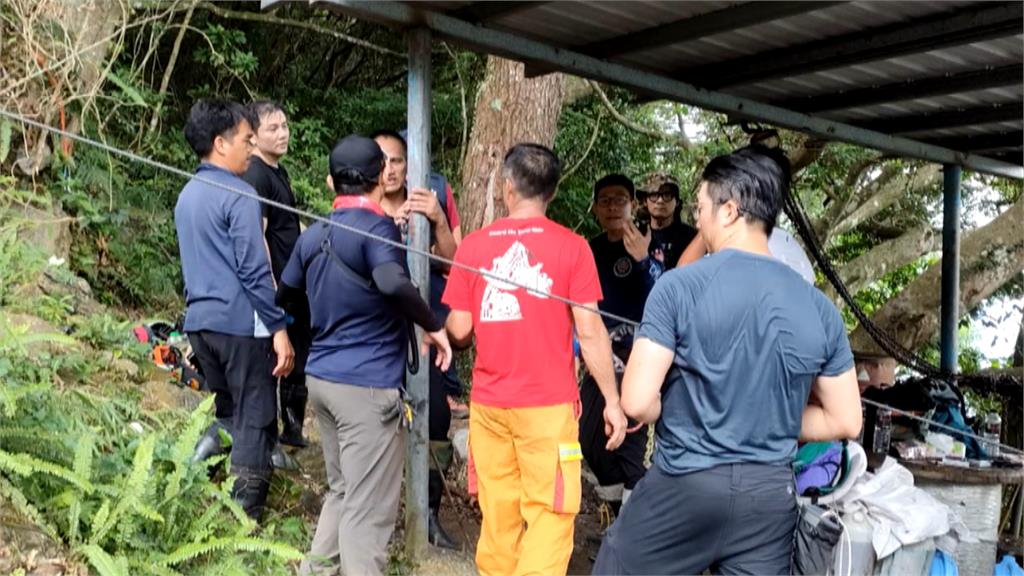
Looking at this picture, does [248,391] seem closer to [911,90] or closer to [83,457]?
[83,457]

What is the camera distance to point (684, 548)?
2.76 meters

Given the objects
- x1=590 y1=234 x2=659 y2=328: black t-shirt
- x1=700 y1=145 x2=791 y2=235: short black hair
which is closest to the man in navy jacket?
x1=590 y1=234 x2=659 y2=328: black t-shirt

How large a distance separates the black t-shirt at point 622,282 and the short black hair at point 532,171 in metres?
1.24

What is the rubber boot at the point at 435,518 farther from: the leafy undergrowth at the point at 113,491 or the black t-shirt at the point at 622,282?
the black t-shirt at the point at 622,282

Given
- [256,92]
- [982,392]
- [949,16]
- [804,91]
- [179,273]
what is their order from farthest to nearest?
[256,92]
[179,273]
[982,392]
[804,91]
[949,16]

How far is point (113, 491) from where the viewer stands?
3551 millimetres

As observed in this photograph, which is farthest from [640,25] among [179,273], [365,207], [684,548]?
[179,273]

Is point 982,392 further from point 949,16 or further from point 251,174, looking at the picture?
point 251,174

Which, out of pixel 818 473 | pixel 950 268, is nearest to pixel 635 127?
pixel 950 268

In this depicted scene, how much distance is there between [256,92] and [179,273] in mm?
3189

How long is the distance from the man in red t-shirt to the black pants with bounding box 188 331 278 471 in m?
1.04

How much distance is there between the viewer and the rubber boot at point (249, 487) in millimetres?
4113

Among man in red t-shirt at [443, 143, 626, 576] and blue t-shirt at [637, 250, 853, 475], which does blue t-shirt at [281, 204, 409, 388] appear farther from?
blue t-shirt at [637, 250, 853, 475]

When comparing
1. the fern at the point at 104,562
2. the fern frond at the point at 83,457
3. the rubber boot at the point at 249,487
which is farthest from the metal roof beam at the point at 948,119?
the fern at the point at 104,562
